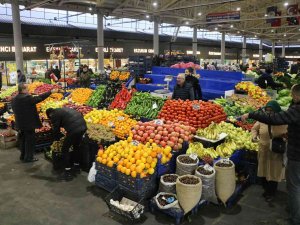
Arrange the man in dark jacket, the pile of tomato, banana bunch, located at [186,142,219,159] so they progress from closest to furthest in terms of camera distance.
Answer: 1. the man in dark jacket
2. banana bunch, located at [186,142,219,159]
3. the pile of tomato

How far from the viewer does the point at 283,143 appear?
13.3 ft

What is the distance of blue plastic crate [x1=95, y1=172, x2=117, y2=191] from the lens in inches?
179

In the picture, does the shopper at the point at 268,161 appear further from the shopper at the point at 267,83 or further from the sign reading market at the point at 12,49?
the sign reading market at the point at 12,49

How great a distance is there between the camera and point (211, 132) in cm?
529

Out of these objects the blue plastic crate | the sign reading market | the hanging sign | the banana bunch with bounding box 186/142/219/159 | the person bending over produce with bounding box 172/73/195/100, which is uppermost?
the hanging sign

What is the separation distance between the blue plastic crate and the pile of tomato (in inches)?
73.3

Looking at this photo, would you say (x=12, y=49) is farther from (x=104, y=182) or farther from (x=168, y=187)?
(x=168, y=187)

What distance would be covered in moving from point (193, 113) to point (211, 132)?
1.84ft

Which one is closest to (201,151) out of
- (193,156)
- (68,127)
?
(193,156)

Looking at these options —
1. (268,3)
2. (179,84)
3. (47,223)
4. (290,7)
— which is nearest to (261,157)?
(179,84)

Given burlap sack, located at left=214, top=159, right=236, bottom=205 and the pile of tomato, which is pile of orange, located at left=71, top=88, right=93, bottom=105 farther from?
burlap sack, located at left=214, top=159, right=236, bottom=205

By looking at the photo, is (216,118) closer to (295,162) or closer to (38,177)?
(295,162)

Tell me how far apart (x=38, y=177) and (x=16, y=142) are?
2.39m

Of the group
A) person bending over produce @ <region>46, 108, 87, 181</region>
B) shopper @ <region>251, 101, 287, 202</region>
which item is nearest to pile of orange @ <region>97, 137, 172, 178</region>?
person bending over produce @ <region>46, 108, 87, 181</region>
